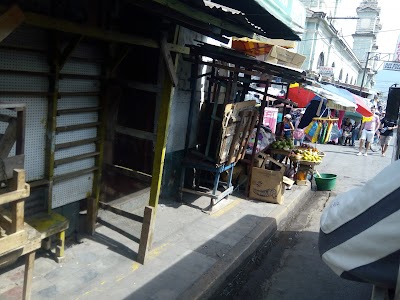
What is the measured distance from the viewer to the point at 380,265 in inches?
74.0

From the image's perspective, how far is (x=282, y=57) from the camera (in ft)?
25.6

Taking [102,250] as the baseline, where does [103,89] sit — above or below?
above

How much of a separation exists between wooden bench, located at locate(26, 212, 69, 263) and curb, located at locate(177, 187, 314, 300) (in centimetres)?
150

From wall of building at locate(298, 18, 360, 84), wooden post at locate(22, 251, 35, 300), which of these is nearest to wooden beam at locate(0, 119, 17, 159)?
wooden post at locate(22, 251, 35, 300)

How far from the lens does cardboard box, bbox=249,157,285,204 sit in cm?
695

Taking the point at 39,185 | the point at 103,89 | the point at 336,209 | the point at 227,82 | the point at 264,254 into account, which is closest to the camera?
the point at 336,209

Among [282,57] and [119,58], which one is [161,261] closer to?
[119,58]

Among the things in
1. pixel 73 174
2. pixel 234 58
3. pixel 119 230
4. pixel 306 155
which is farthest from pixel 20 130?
pixel 306 155

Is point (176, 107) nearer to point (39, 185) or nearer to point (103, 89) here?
point (103, 89)

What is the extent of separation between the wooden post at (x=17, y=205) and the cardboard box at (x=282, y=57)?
5.92 metres

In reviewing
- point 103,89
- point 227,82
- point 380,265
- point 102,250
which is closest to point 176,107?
point 227,82

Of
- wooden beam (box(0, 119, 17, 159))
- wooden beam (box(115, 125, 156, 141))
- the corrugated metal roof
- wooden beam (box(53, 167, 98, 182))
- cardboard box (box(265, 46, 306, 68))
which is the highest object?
cardboard box (box(265, 46, 306, 68))

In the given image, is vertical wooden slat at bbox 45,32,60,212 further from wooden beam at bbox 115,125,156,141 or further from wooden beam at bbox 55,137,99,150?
wooden beam at bbox 115,125,156,141

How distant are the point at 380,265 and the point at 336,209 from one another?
470mm
